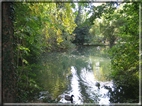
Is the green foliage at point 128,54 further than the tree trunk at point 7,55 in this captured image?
Yes

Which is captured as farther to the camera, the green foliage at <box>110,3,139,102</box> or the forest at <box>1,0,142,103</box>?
the green foliage at <box>110,3,139,102</box>

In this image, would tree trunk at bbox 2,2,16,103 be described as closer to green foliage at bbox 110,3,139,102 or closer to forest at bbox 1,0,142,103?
forest at bbox 1,0,142,103

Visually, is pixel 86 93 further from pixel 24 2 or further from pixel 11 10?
pixel 11 10

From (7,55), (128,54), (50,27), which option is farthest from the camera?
(50,27)

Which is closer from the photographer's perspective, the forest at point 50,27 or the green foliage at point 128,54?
the forest at point 50,27

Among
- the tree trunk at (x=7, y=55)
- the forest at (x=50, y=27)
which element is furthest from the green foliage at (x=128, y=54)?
the tree trunk at (x=7, y=55)

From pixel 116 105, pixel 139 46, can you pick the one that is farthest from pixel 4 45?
pixel 116 105

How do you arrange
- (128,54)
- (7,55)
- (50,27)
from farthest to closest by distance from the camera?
(50,27) < (128,54) < (7,55)

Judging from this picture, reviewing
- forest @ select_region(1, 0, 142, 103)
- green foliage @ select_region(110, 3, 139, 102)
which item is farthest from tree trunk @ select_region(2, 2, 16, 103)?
green foliage @ select_region(110, 3, 139, 102)

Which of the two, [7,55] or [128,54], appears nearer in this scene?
[7,55]

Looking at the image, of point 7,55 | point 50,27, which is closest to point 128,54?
point 50,27

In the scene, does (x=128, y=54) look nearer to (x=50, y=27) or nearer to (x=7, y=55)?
(x=50, y=27)

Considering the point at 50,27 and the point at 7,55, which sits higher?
the point at 50,27

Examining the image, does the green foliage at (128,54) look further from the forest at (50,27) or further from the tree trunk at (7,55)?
the tree trunk at (7,55)
